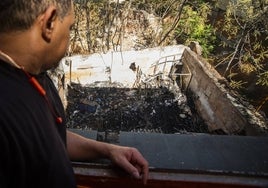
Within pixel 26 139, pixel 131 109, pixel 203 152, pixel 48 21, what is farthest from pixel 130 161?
pixel 131 109

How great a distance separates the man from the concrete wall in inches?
94.3

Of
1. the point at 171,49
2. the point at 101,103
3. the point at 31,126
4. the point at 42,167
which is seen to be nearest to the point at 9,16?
the point at 31,126

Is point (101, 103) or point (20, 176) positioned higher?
point (20, 176)

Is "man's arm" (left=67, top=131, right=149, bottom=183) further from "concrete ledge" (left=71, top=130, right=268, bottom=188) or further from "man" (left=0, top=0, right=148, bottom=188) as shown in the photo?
"man" (left=0, top=0, right=148, bottom=188)

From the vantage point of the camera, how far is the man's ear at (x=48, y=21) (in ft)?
3.23

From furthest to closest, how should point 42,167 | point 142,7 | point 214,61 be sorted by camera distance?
point 142,7 → point 214,61 → point 42,167

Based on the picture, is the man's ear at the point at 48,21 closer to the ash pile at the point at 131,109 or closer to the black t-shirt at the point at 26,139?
the black t-shirt at the point at 26,139

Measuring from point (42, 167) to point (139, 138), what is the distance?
802mm

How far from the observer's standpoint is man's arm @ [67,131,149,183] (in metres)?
1.42

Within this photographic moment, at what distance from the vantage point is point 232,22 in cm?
660

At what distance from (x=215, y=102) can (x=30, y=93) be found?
3.61 meters

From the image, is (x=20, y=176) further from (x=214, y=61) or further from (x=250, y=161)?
(x=214, y=61)

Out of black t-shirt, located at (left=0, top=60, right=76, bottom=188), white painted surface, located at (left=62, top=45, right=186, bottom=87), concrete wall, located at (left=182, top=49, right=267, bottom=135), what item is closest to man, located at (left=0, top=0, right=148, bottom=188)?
black t-shirt, located at (left=0, top=60, right=76, bottom=188)

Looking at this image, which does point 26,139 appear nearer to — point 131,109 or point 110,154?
point 110,154
